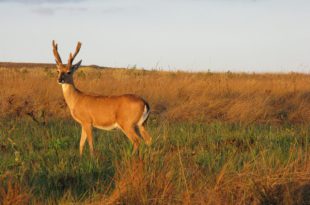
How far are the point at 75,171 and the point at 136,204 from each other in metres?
1.30

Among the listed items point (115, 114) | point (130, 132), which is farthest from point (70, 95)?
point (130, 132)

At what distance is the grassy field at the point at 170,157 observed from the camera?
454cm

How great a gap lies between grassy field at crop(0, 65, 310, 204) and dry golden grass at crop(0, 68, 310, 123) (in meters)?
0.04

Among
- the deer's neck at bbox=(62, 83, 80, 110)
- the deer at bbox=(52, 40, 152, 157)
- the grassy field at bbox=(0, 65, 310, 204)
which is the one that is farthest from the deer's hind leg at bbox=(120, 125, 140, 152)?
the deer's neck at bbox=(62, 83, 80, 110)

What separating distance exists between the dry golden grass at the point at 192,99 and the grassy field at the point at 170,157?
0.04m

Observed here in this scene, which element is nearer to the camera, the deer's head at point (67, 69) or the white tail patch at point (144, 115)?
the white tail patch at point (144, 115)

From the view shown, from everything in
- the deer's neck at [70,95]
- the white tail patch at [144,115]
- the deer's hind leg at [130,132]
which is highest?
the deer's neck at [70,95]

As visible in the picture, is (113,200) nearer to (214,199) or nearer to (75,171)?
(214,199)

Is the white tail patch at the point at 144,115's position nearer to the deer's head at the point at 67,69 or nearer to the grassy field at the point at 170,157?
the grassy field at the point at 170,157

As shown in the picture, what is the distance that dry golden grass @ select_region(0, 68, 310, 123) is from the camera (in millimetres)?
12828

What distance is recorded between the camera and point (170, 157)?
5.30 m

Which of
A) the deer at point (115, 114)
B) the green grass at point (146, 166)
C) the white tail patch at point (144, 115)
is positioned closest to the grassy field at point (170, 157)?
the green grass at point (146, 166)

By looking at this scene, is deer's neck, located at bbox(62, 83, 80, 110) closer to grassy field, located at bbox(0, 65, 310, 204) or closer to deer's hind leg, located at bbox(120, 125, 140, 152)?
grassy field, located at bbox(0, 65, 310, 204)

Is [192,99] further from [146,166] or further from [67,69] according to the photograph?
[146,166]
